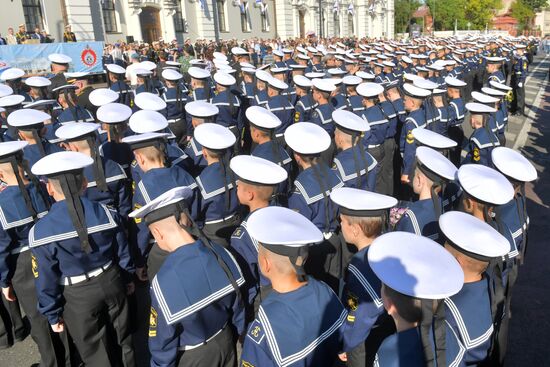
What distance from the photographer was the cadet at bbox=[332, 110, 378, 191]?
4.70m

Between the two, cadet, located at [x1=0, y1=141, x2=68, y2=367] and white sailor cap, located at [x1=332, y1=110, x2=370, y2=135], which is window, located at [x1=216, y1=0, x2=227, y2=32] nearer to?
white sailor cap, located at [x1=332, y1=110, x2=370, y2=135]

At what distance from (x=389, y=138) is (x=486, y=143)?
1989 millimetres

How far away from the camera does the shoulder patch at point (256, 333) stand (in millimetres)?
2264

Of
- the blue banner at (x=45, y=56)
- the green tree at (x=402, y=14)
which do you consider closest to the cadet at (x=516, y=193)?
the blue banner at (x=45, y=56)

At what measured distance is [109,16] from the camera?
77.8 ft

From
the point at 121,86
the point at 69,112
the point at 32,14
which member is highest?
the point at 32,14

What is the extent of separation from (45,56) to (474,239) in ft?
55.0

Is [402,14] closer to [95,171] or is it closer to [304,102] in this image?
[304,102]

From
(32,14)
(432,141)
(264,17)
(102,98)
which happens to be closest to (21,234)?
(102,98)

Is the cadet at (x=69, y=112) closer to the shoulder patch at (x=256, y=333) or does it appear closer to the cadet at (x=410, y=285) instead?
the shoulder patch at (x=256, y=333)

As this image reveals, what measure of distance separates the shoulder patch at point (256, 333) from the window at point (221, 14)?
107 feet

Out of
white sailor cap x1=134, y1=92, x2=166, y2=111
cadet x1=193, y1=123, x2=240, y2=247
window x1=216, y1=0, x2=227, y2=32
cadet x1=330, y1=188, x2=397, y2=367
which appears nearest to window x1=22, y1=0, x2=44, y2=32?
window x1=216, y1=0, x2=227, y2=32

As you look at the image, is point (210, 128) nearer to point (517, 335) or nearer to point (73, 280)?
point (73, 280)

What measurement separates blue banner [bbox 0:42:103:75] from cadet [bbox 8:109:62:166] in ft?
34.1
